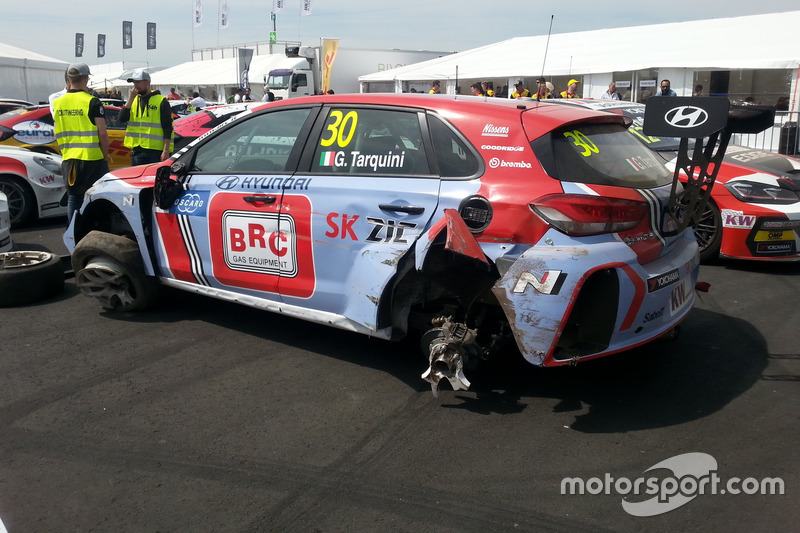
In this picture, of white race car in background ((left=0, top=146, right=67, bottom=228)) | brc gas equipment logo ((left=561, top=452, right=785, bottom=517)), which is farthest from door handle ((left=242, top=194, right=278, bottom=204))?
white race car in background ((left=0, top=146, right=67, bottom=228))

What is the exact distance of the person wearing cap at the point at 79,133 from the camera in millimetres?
6887

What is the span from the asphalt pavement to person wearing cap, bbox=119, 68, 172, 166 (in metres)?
3.25

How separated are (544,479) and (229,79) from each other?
38.3 m

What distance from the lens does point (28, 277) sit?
18.9 ft

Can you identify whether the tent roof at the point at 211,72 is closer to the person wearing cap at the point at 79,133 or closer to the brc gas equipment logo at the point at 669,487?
the person wearing cap at the point at 79,133

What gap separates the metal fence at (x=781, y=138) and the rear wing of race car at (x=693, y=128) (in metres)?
12.0

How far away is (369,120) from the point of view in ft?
14.4

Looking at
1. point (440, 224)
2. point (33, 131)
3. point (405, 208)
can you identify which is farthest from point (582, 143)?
point (33, 131)

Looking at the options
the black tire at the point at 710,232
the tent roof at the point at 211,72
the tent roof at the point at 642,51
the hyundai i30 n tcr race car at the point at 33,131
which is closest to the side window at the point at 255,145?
the black tire at the point at 710,232

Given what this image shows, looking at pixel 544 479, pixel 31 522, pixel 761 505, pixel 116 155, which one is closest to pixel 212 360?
pixel 31 522

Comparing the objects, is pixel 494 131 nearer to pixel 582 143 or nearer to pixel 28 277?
pixel 582 143

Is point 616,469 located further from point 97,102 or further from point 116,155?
point 116,155

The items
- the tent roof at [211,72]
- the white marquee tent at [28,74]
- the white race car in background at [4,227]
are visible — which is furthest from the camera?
the tent roof at [211,72]

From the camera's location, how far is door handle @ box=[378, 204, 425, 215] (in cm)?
395
